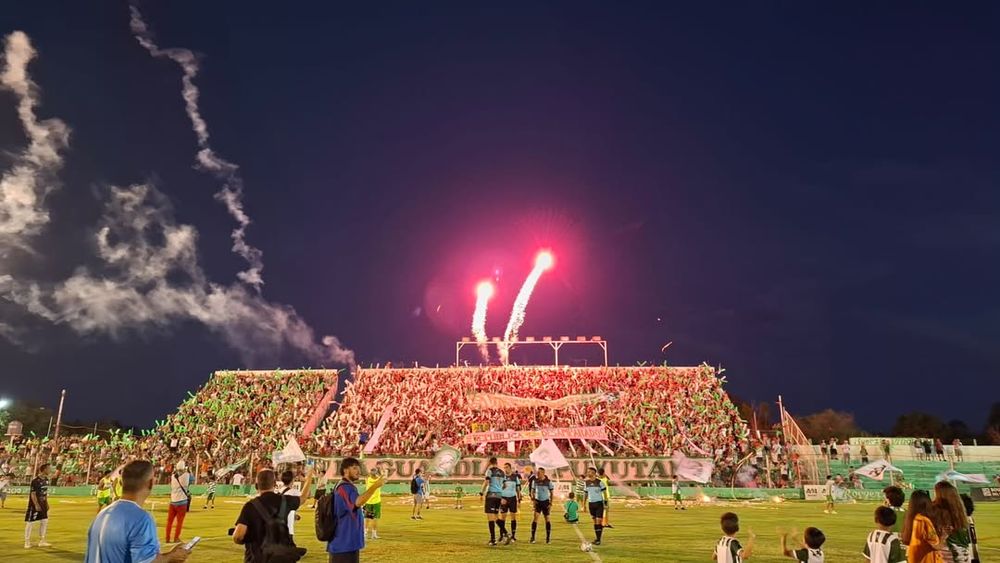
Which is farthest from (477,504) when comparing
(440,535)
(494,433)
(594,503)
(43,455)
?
(43,455)

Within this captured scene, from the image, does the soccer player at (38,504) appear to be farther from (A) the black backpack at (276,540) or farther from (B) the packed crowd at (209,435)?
(B) the packed crowd at (209,435)

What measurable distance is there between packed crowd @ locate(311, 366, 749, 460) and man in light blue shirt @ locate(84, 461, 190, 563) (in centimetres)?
3774

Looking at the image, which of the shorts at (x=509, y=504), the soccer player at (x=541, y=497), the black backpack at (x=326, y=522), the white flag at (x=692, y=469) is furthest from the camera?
the white flag at (x=692, y=469)

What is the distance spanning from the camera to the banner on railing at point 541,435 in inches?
1665

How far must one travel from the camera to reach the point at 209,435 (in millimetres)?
47656

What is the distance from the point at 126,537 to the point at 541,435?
38.8 m

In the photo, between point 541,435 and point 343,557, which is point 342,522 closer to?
point 343,557

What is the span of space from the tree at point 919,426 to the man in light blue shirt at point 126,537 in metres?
90.5

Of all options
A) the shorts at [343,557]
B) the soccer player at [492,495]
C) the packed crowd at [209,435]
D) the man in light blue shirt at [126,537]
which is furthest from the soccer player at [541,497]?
the packed crowd at [209,435]

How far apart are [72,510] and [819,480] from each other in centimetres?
4091

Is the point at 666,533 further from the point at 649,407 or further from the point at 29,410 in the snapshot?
the point at 29,410

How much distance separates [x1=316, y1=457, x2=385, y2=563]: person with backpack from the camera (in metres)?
7.24

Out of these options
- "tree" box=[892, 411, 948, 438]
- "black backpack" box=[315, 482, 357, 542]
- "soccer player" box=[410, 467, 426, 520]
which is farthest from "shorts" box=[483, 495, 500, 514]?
"tree" box=[892, 411, 948, 438]

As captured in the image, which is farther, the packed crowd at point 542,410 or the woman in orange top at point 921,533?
the packed crowd at point 542,410
